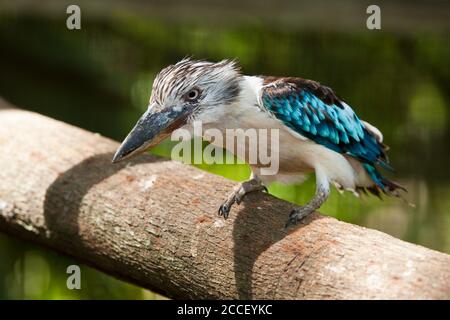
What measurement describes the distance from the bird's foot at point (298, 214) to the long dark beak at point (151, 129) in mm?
466

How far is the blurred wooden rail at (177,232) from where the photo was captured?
2160 mm

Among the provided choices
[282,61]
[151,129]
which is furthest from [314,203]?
[282,61]

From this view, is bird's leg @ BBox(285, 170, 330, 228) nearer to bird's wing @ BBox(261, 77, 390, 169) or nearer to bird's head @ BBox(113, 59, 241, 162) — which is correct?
bird's wing @ BBox(261, 77, 390, 169)

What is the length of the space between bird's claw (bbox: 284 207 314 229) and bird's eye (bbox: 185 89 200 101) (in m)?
0.50

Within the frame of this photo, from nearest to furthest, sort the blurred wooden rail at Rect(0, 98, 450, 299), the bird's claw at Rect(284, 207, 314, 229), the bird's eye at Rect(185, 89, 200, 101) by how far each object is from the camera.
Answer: the blurred wooden rail at Rect(0, 98, 450, 299)
the bird's claw at Rect(284, 207, 314, 229)
the bird's eye at Rect(185, 89, 200, 101)

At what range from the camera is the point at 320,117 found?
2742 millimetres

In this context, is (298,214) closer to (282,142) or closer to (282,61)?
(282,142)

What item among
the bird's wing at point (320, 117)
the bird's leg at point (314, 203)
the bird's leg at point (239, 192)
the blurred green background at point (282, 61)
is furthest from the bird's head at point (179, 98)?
the blurred green background at point (282, 61)

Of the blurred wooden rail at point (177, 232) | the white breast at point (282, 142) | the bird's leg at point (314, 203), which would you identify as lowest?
the blurred wooden rail at point (177, 232)

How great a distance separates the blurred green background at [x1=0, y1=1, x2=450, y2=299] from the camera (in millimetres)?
4648

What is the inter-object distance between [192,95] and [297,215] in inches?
20.9

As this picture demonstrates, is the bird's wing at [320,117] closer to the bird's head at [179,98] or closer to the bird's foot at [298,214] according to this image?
the bird's head at [179,98]

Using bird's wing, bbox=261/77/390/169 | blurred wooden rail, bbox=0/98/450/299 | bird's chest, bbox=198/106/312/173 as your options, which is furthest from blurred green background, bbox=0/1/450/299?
bird's chest, bbox=198/106/312/173
